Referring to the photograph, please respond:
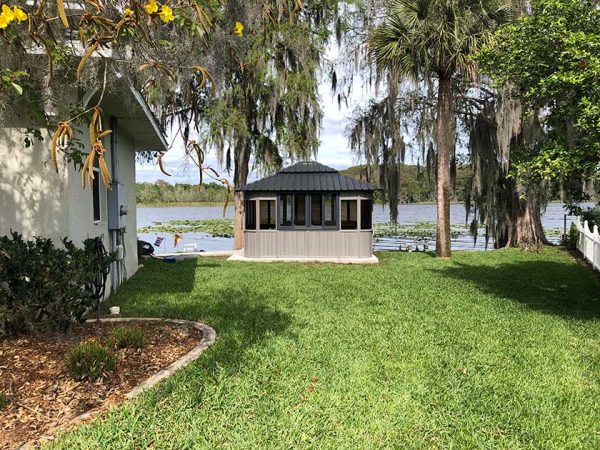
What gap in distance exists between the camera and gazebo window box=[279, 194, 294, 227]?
12570mm

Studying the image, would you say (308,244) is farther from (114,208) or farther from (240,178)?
(114,208)

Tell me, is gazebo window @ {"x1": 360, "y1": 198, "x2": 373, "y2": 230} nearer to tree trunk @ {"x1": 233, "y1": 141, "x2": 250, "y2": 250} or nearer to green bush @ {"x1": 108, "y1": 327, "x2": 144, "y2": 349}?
tree trunk @ {"x1": 233, "y1": 141, "x2": 250, "y2": 250}

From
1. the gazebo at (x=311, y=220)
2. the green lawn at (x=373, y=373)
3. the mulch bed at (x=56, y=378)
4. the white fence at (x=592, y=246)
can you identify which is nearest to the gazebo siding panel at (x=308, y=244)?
the gazebo at (x=311, y=220)

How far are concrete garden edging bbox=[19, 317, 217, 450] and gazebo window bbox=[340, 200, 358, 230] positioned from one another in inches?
313

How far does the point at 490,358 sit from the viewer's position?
4.14 m

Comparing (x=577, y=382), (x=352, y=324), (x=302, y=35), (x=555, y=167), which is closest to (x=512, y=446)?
(x=577, y=382)

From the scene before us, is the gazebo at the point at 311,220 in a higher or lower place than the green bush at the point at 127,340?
higher

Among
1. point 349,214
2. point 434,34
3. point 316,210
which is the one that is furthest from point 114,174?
point 434,34

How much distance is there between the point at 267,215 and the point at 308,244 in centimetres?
156

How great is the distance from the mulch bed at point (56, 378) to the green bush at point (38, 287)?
0.63 ft

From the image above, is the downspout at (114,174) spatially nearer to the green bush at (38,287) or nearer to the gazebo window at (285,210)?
the green bush at (38,287)

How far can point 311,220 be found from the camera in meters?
12.5

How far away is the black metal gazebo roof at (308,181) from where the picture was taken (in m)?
12.2

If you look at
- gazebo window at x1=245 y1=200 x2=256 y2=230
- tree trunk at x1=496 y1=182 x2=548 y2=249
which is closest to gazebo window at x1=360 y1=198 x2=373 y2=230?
gazebo window at x1=245 y1=200 x2=256 y2=230
